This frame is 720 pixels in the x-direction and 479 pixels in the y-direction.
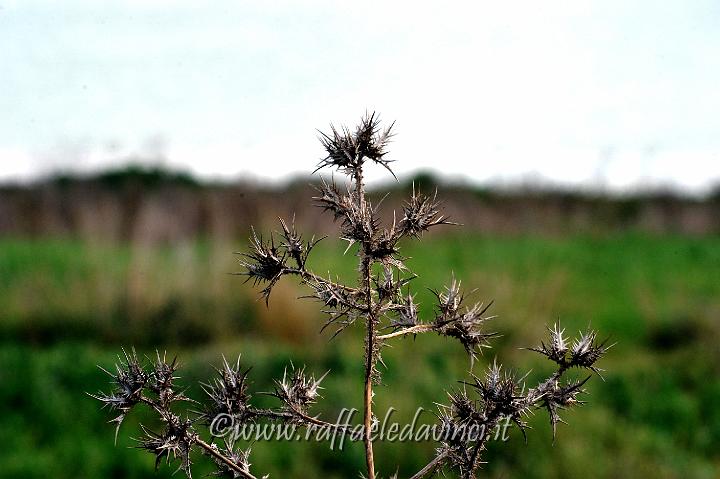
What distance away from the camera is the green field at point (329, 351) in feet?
25.4

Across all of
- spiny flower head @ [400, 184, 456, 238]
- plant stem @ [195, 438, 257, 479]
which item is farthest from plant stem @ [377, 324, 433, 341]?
plant stem @ [195, 438, 257, 479]

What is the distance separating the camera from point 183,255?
12.9m

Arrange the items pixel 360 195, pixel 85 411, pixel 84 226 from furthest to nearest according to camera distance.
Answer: pixel 84 226 < pixel 85 411 < pixel 360 195

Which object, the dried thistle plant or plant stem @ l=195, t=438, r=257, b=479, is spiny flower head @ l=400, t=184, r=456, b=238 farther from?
plant stem @ l=195, t=438, r=257, b=479

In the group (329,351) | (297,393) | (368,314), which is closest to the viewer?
(368,314)

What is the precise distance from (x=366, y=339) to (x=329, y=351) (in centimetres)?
959

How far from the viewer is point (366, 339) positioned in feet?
4.15

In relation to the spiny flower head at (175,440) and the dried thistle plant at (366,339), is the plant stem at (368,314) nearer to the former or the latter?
the dried thistle plant at (366,339)

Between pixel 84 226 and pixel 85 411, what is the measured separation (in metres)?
7.32

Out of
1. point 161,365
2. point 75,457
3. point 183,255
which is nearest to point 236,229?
point 183,255

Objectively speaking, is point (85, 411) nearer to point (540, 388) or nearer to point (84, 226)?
point (84, 226)

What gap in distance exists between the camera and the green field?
305 inches

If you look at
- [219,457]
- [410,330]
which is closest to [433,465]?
[410,330]

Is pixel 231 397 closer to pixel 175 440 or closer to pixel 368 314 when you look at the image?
pixel 175 440
